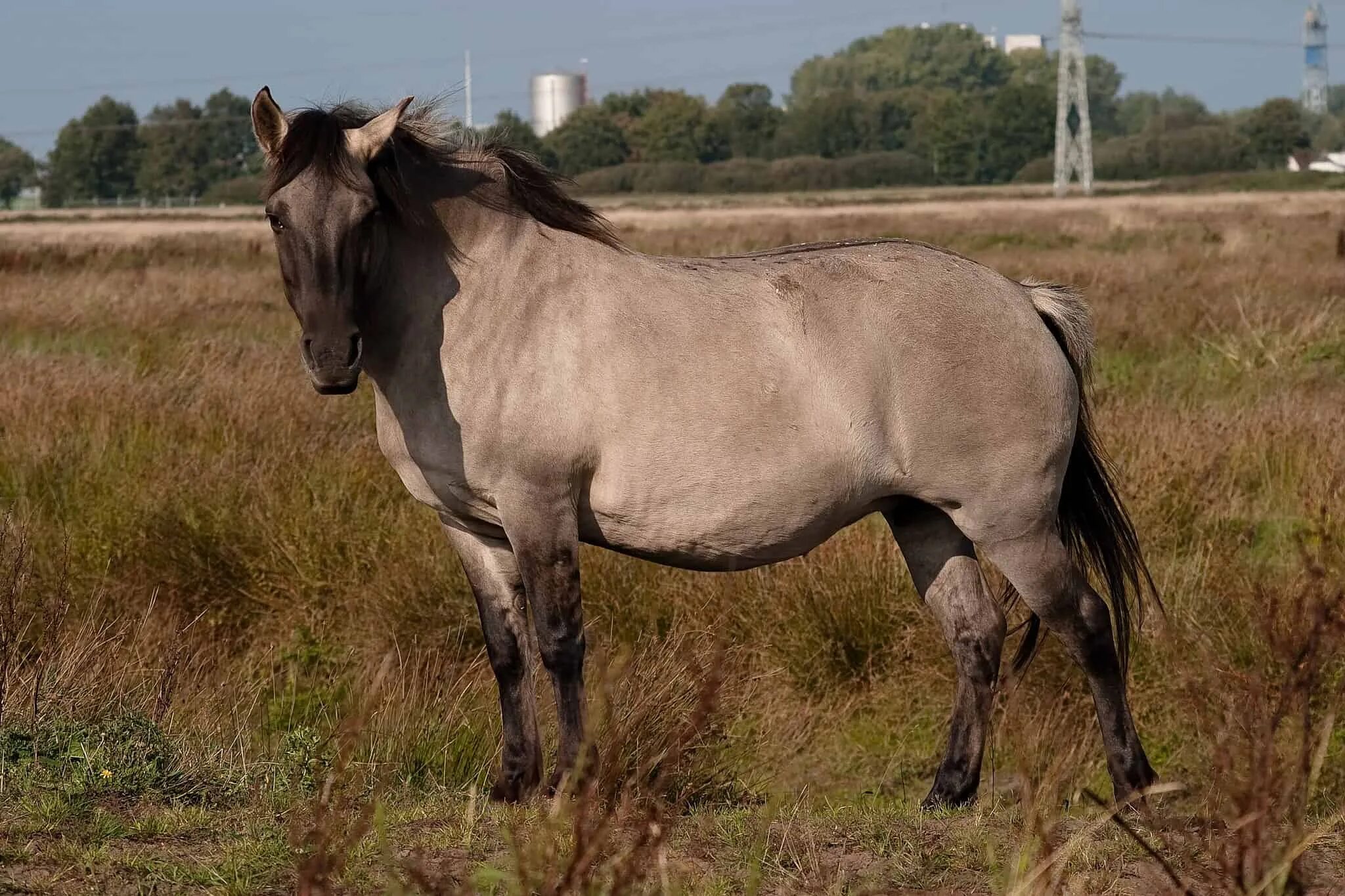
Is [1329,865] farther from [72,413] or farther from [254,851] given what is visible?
[72,413]

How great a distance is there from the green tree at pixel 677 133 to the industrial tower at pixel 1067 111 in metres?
27.3

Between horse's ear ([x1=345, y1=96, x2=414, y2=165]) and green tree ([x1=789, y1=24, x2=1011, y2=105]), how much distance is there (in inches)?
6530

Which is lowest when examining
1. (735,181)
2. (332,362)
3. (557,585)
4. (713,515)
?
(557,585)

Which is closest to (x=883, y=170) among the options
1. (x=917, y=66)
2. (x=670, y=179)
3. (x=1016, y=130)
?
(x=1016, y=130)

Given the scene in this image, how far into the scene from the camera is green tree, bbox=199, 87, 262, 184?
87.5 m

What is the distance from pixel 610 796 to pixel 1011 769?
236cm

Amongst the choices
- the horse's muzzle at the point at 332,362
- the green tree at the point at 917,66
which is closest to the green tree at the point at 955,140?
the green tree at the point at 917,66

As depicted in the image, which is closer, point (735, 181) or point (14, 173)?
point (735, 181)

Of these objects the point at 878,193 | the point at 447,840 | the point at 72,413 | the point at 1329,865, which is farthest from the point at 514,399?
the point at 878,193

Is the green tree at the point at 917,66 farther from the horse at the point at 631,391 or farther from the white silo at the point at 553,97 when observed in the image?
the horse at the point at 631,391

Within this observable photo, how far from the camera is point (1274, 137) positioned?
88312 millimetres

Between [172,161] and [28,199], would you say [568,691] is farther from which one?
[28,199]

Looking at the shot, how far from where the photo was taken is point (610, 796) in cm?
422

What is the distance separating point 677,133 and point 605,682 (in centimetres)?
9851
